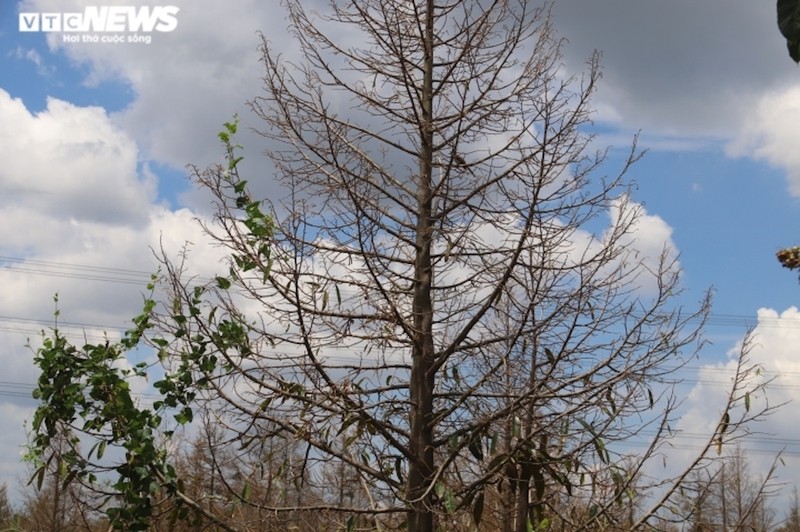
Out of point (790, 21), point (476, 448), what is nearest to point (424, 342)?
point (476, 448)

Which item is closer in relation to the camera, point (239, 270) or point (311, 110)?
point (239, 270)

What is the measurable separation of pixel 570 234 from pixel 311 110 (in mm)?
2236

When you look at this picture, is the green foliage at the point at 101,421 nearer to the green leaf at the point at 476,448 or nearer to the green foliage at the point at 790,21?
the green leaf at the point at 476,448

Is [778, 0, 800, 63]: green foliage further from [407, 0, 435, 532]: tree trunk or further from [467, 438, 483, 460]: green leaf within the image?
[467, 438, 483, 460]: green leaf

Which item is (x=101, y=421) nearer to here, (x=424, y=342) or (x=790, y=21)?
(x=424, y=342)

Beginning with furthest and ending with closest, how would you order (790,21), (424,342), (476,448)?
(424,342), (476,448), (790,21)

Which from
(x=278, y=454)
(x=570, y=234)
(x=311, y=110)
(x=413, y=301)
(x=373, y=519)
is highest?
(x=311, y=110)

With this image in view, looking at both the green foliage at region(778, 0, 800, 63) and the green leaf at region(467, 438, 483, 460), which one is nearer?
the green foliage at region(778, 0, 800, 63)

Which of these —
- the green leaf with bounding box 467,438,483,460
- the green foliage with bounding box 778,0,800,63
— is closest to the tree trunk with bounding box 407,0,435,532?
the green leaf with bounding box 467,438,483,460

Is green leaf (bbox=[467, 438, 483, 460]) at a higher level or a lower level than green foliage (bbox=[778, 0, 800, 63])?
lower

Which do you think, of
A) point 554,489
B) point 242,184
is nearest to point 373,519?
point 554,489

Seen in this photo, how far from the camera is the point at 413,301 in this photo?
651cm

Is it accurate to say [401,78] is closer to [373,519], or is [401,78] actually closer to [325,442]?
[325,442]

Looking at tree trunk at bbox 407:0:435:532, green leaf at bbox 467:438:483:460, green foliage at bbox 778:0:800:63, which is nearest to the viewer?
green foliage at bbox 778:0:800:63
